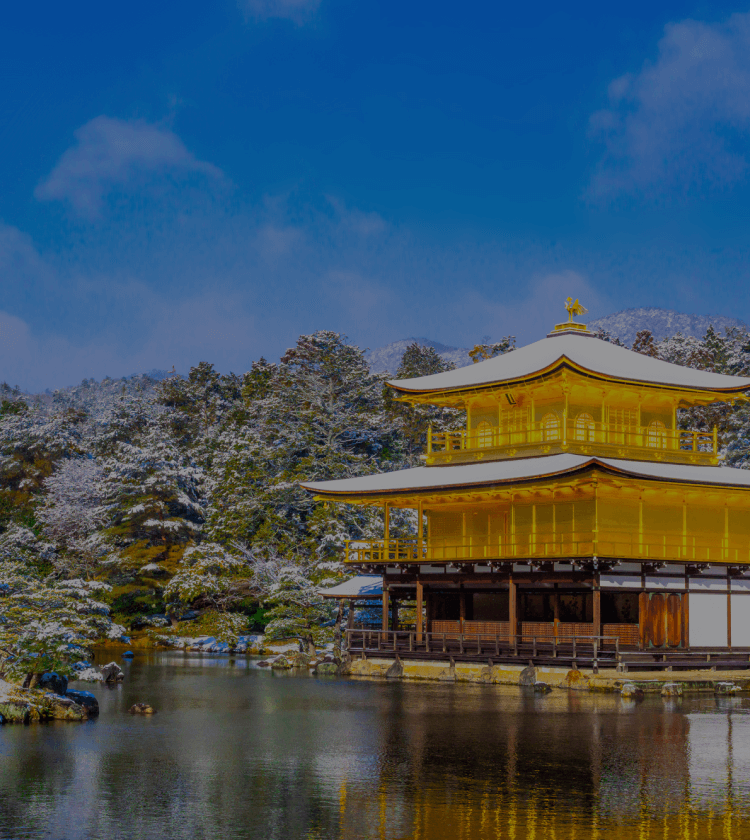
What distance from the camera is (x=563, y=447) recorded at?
3862 centimetres

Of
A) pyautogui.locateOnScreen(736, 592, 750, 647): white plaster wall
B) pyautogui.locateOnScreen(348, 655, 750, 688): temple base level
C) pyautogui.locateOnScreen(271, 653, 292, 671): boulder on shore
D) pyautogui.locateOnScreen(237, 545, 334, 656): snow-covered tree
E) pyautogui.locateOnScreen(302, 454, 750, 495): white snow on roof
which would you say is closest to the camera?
pyautogui.locateOnScreen(348, 655, 750, 688): temple base level

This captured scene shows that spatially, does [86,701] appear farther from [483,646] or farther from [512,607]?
[512,607]

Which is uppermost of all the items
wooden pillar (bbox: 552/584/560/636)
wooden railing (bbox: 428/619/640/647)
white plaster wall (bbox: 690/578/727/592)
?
white plaster wall (bbox: 690/578/727/592)

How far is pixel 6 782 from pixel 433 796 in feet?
20.6

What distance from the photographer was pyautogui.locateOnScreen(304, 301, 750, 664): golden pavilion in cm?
3525

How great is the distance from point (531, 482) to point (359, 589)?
11184mm

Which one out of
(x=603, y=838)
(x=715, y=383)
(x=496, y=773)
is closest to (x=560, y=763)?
(x=496, y=773)

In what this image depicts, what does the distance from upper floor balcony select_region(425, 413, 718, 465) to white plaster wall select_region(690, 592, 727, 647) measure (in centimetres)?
559

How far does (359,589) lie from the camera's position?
4372 centimetres

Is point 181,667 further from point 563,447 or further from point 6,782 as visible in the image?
point 6,782

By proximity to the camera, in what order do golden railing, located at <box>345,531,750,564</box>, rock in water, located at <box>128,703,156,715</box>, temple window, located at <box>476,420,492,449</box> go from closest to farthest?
1. rock in water, located at <box>128,703,156,715</box>
2. golden railing, located at <box>345,531,750,564</box>
3. temple window, located at <box>476,420,492,449</box>

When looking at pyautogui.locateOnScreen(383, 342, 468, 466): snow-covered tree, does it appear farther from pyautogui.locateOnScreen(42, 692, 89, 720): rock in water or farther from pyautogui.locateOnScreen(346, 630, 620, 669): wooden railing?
pyautogui.locateOnScreen(42, 692, 89, 720): rock in water

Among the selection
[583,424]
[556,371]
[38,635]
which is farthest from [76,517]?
[38,635]

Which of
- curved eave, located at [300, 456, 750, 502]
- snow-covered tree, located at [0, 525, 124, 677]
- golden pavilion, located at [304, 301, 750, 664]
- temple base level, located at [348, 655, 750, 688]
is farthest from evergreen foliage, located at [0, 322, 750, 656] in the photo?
snow-covered tree, located at [0, 525, 124, 677]
